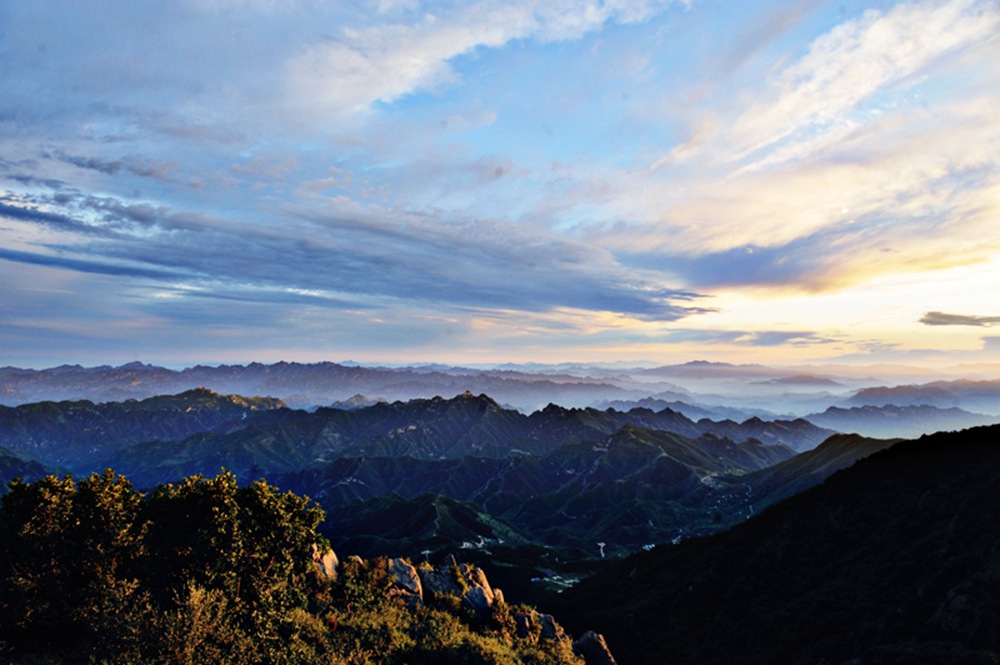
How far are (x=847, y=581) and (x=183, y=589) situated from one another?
112m

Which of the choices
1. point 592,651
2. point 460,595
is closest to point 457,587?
point 460,595

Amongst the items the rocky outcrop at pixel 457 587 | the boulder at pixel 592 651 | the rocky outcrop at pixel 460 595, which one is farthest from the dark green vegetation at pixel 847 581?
the rocky outcrop at pixel 457 587

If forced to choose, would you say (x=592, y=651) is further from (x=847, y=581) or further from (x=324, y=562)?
(x=847, y=581)

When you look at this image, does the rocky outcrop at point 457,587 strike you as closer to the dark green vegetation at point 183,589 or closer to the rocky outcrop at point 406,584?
the rocky outcrop at point 406,584

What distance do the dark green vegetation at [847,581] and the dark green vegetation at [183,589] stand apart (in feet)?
186

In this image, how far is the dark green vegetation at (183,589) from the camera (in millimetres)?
32688

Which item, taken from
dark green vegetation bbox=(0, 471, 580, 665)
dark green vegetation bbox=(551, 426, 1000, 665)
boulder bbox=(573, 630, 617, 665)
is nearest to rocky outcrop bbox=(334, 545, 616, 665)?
boulder bbox=(573, 630, 617, 665)

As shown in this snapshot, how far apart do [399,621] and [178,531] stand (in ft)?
80.9

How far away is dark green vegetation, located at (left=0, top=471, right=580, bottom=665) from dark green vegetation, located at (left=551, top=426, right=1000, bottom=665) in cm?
5671

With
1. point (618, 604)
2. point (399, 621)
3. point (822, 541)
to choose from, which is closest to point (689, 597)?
point (618, 604)

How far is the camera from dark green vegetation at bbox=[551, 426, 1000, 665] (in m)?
72.4

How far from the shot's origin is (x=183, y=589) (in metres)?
41.1

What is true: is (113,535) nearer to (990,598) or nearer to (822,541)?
(990,598)

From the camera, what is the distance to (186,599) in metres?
33.3
